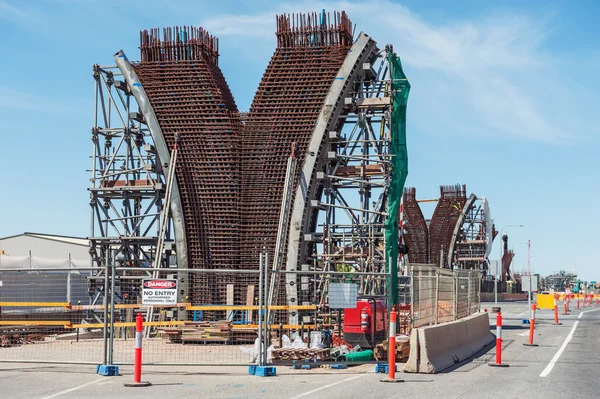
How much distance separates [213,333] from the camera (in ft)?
81.9

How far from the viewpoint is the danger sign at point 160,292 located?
1703cm

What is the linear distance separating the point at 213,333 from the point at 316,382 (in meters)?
9.46

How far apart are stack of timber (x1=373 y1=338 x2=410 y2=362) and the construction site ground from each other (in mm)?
440

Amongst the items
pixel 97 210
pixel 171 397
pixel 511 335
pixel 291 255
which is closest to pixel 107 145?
pixel 97 210

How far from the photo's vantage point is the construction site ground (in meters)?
14.1

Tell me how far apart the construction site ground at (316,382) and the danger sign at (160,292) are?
1532 millimetres

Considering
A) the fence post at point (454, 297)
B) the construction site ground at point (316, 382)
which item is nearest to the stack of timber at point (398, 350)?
the construction site ground at point (316, 382)

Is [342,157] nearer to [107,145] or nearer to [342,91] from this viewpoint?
[342,91]

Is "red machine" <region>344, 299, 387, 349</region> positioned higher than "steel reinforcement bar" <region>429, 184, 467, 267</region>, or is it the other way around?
"steel reinforcement bar" <region>429, 184, 467, 267</region>

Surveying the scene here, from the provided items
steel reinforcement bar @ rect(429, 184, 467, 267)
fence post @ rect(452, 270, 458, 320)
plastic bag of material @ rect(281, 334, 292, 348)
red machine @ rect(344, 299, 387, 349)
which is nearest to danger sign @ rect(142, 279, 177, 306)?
plastic bag of material @ rect(281, 334, 292, 348)

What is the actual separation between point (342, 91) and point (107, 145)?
472 inches

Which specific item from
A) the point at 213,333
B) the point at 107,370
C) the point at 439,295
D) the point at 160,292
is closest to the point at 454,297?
the point at 439,295

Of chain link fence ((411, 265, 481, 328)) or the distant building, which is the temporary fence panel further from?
the distant building

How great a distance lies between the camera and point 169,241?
3569cm
